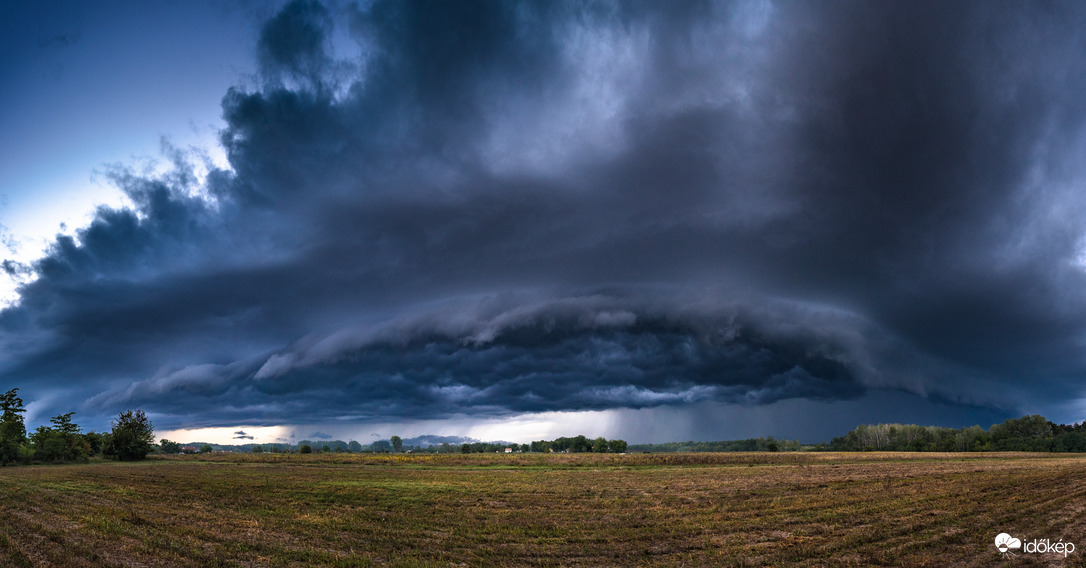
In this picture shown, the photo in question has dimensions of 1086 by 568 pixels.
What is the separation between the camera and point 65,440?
104562mm

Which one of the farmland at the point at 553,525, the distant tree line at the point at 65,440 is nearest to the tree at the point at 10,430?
the distant tree line at the point at 65,440

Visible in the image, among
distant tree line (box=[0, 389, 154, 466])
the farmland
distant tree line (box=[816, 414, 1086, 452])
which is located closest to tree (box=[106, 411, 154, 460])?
distant tree line (box=[0, 389, 154, 466])

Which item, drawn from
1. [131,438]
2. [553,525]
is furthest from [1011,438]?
[131,438]

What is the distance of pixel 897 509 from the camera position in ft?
88.8

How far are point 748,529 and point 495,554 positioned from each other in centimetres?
1134

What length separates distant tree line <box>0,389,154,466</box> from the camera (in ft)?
331

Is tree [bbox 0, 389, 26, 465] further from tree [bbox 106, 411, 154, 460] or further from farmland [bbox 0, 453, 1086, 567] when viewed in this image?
farmland [bbox 0, 453, 1086, 567]

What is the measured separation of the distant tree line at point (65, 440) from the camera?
100875 mm

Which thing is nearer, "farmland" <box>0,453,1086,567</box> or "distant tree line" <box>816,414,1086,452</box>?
"farmland" <box>0,453,1086,567</box>

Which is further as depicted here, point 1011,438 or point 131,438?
point 1011,438

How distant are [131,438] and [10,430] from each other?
25570mm

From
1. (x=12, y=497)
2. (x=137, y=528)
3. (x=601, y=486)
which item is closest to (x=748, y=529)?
(x=601, y=486)

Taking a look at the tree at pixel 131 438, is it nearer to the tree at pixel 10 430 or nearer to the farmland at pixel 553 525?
the tree at pixel 10 430

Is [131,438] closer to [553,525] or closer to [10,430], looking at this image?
[10,430]
